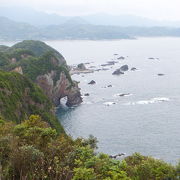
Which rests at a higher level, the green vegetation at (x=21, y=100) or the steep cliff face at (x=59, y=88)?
the green vegetation at (x=21, y=100)

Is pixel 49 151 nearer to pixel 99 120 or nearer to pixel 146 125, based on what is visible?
pixel 146 125

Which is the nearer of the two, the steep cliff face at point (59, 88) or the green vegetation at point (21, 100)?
the green vegetation at point (21, 100)

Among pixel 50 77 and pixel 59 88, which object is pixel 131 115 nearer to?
pixel 59 88

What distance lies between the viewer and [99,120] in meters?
82.5

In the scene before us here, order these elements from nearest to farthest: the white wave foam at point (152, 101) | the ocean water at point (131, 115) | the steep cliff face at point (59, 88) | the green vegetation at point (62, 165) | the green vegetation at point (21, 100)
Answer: the green vegetation at point (62, 165)
the green vegetation at point (21, 100)
the ocean water at point (131, 115)
the white wave foam at point (152, 101)
the steep cliff face at point (59, 88)

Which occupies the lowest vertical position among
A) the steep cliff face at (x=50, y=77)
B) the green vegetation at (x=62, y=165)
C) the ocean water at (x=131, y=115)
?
the ocean water at (x=131, y=115)

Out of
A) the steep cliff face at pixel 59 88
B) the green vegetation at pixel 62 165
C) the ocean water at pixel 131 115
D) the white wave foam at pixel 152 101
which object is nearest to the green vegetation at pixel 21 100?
the ocean water at pixel 131 115

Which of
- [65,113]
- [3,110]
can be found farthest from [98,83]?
[3,110]

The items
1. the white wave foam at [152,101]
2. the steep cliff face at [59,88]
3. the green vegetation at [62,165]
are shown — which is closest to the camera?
the green vegetation at [62,165]

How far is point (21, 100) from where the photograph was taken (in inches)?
2616

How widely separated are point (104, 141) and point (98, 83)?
2551 inches

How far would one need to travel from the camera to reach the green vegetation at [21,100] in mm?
58325

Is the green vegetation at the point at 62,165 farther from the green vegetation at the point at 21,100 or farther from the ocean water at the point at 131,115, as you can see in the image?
the ocean water at the point at 131,115

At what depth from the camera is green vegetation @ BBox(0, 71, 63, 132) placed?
58.3m
